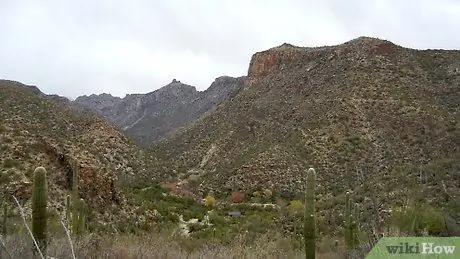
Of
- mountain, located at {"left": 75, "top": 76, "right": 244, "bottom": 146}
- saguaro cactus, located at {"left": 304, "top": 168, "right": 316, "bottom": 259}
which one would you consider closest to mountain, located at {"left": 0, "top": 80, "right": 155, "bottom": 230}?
saguaro cactus, located at {"left": 304, "top": 168, "right": 316, "bottom": 259}

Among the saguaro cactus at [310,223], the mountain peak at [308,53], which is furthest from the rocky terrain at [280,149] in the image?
the saguaro cactus at [310,223]

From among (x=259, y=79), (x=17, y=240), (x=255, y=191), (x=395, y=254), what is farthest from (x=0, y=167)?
(x=259, y=79)

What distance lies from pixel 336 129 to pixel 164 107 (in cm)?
7560

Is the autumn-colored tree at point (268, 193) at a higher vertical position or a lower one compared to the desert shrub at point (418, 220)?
lower

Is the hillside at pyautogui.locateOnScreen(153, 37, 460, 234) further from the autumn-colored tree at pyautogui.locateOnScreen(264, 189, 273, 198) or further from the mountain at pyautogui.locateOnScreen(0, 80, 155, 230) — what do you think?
the mountain at pyautogui.locateOnScreen(0, 80, 155, 230)

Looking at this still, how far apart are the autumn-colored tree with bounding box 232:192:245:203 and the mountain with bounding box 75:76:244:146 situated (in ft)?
165

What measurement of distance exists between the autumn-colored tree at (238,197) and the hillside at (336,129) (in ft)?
2.04

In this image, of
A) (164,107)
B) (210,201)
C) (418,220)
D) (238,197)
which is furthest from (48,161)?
(164,107)

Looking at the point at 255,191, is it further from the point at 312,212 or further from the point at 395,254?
the point at 395,254

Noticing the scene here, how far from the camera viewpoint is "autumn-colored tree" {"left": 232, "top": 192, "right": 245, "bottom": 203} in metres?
39.6

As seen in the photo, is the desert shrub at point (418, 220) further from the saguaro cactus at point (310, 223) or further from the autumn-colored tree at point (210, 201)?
the autumn-colored tree at point (210, 201)

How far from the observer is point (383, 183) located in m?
30.3

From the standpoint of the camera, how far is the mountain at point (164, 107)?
99.6 meters

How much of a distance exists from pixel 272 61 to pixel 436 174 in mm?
43108
